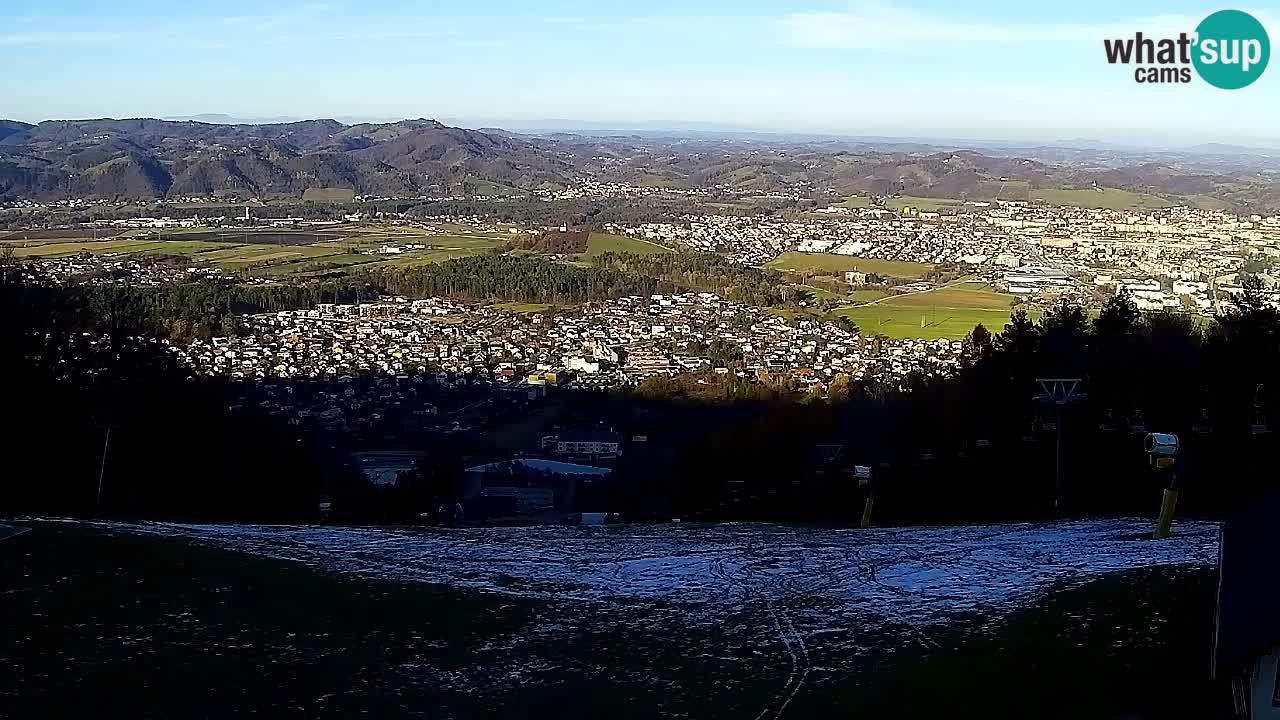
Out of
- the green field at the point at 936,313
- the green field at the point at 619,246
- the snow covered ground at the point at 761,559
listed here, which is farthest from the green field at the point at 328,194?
the snow covered ground at the point at 761,559

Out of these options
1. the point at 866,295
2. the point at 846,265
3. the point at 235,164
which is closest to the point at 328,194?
the point at 235,164

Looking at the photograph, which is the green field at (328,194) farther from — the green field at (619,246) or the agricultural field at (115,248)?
the green field at (619,246)

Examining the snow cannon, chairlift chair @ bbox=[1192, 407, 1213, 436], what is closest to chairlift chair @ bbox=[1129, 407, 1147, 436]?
chairlift chair @ bbox=[1192, 407, 1213, 436]

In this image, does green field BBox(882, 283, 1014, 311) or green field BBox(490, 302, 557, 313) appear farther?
green field BBox(490, 302, 557, 313)

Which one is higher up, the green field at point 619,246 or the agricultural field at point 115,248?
the agricultural field at point 115,248

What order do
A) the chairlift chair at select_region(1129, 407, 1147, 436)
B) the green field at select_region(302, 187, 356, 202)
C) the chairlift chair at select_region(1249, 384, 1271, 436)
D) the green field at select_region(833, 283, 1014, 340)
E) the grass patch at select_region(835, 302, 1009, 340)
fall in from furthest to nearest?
the green field at select_region(302, 187, 356, 202), the green field at select_region(833, 283, 1014, 340), the grass patch at select_region(835, 302, 1009, 340), the chairlift chair at select_region(1129, 407, 1147, 436), the chairlift chair at select_region(1249, 384, 1271, 436)

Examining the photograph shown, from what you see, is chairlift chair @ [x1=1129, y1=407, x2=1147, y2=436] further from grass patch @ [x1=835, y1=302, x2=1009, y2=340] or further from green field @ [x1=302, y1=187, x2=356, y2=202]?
green field @ [x1=302, y1=187, x2=356, y2=202]

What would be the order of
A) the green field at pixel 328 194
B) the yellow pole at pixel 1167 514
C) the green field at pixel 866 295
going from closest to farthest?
the yellow pole at pixel 1167 514
the green field at pixel 866 295
the green field at pixel 328 194
